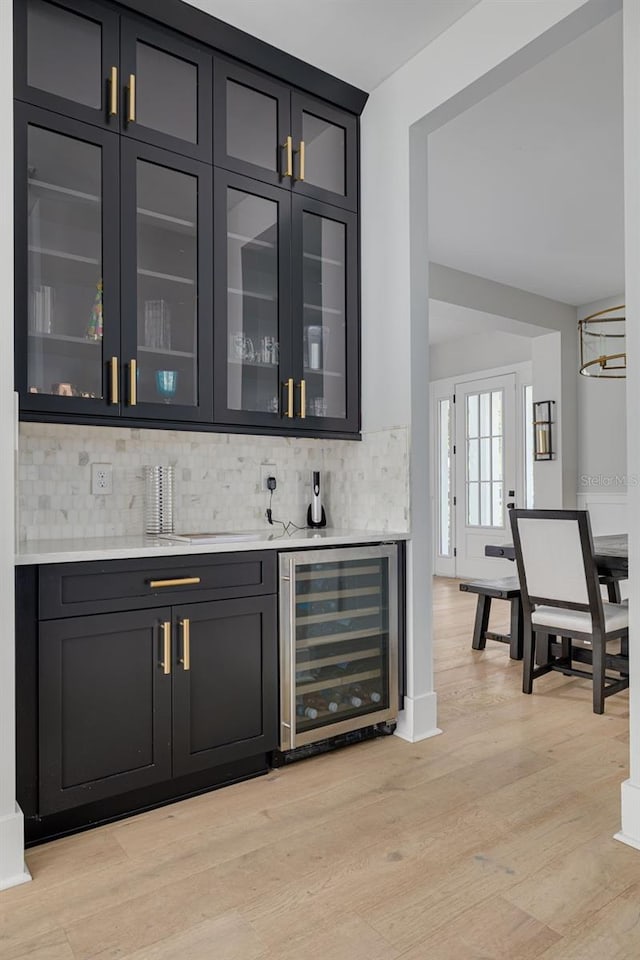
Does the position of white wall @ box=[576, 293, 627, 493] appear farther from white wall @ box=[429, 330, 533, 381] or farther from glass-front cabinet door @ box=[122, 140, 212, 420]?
glass-front cabinet door @ box=[122, 140, 212, 420]

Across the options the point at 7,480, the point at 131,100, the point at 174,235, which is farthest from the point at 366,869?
the point at 131,100

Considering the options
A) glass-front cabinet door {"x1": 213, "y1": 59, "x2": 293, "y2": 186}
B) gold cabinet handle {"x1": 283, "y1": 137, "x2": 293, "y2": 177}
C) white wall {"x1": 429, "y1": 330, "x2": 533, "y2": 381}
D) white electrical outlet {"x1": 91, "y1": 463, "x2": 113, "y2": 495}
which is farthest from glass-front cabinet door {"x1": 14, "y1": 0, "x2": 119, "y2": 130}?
white wall {"x1": 429, "y1": 330, "x2": 533, "y2": 381}

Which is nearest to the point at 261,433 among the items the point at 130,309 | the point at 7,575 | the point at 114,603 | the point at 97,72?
the point at 130,309

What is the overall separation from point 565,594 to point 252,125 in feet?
8.49

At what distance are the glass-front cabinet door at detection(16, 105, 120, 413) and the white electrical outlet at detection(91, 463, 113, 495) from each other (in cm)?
42

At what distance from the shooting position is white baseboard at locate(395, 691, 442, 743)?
2799 mm

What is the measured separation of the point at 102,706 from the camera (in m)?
2.07

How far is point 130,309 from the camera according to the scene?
2348 mm

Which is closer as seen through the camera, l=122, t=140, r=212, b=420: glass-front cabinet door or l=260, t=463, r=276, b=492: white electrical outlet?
l=122, t=140, r=212, b=420: glass-front cabinet door

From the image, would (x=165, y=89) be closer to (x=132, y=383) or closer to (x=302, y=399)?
(x=132, y=383)

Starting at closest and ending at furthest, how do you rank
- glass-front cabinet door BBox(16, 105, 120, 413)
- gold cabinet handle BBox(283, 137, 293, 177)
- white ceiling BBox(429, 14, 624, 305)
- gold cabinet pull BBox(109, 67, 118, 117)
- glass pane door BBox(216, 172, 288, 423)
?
glass-front cabinet door BBox(16, 105, 120, 413) → gold cabinet pull BBox(109, 67, 118, 117) → glass pane door BBox(216, 172, 288, 423) → gold cabinet handle BBox(283, 137, 293, 177) → white ceiling BBox(429, 14, 624, 305)

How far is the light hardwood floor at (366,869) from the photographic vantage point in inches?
61.2

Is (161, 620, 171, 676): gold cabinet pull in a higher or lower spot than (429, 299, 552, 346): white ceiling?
A: lower

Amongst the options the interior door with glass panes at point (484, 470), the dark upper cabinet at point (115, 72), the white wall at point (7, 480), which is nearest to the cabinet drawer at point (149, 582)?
the white wall at point (7, 480)
